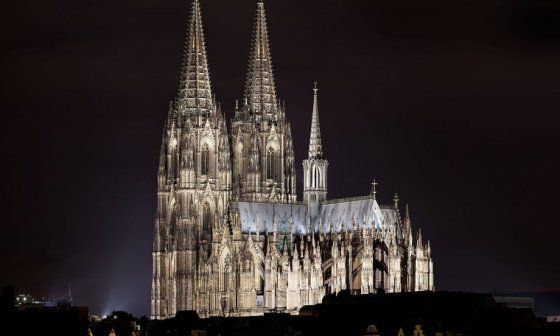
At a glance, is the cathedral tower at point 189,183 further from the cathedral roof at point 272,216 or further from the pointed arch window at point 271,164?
the pointed arch window at point 271,164

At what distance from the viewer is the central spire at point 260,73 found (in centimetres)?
15750

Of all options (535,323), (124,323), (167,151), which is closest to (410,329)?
(535,323)

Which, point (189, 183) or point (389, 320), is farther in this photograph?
point (189, 183)

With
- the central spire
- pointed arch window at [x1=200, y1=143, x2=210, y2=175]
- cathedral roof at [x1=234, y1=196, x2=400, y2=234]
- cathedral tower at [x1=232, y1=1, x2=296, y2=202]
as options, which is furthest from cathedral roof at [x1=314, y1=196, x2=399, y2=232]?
the central spire

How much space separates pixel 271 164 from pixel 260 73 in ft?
27.4

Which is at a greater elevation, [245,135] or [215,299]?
[245,135]

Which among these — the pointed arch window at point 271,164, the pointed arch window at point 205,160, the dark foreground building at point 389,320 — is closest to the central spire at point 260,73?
the pointed arch window at point 271,164

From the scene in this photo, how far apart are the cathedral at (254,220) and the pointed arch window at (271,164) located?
0.42ft

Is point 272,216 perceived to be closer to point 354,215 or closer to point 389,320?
point 354,215

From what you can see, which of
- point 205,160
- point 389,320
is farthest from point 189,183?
point 389,320

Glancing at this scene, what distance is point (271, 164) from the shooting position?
518ft

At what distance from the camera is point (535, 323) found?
4200 inches

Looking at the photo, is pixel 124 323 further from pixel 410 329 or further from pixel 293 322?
pixel 410 329

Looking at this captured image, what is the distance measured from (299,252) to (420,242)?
11265mm
